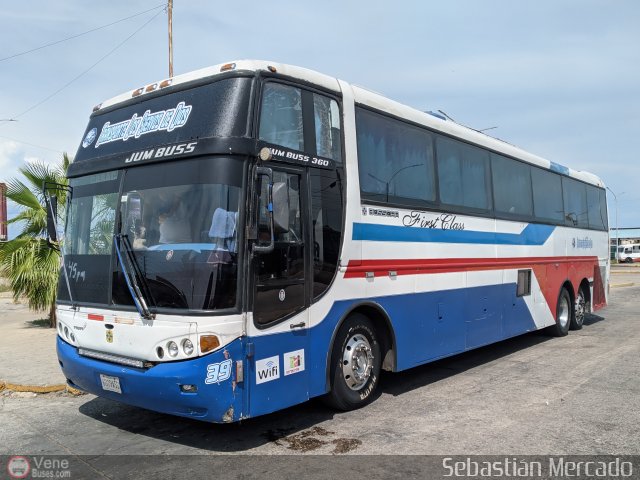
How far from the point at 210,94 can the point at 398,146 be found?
108 inches

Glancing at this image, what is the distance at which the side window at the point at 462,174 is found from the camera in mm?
7910

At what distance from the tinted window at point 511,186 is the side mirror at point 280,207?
519cm

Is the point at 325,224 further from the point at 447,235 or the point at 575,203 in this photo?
the point at 575,203

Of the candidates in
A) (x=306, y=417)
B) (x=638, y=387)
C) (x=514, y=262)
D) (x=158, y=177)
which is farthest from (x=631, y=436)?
(x=158, y=177)

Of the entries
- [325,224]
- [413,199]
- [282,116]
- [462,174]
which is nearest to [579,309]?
[462,174]

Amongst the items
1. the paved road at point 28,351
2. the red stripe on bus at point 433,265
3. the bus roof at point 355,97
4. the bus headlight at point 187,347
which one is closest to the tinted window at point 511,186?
the bus roof at point 355,97

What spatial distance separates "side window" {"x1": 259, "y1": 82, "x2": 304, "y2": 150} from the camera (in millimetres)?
5176

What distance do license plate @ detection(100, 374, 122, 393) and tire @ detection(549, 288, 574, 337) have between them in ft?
30.9

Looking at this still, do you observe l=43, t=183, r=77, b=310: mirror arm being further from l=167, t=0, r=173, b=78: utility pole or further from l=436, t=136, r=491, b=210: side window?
l=167, t=0, r=173, b=78: utility pole

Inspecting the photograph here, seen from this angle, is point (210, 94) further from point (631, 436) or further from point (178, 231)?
point (631, 436)

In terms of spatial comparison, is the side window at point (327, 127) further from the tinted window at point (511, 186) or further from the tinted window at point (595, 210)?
the tinted window at point (595, 210)

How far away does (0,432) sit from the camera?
587 cm

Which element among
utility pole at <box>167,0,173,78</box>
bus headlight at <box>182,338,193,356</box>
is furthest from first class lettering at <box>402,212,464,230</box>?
utility pole at <box>167,0,173,78</box>

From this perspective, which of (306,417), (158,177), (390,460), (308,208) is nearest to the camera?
(390,460)
